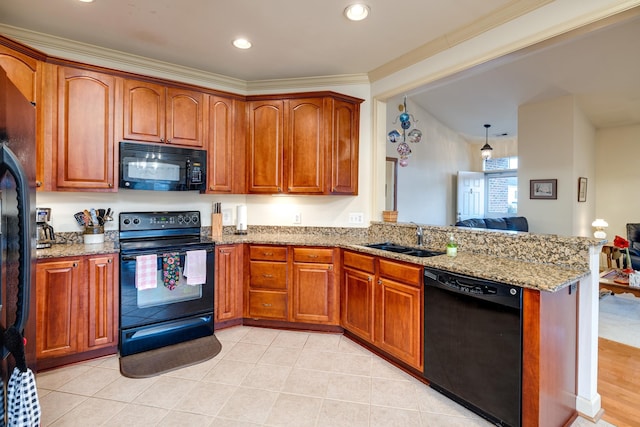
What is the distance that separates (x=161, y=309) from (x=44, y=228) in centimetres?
110

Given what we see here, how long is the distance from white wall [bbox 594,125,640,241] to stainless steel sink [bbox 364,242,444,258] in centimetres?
593

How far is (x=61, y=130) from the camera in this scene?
2.51m

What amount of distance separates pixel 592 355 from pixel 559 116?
461 cm

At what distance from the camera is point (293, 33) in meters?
2.56

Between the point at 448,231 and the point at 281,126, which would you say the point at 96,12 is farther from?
the point at 448,231

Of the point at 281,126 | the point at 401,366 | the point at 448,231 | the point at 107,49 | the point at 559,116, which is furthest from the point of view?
the point at 559,116

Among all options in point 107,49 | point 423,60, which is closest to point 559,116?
point 423,60

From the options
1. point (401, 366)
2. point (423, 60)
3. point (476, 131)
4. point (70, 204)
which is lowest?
point (401, 366)

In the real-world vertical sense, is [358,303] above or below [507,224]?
below

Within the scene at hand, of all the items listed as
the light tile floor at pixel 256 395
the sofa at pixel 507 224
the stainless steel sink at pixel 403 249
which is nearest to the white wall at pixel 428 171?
the sofa at pixel 507 224

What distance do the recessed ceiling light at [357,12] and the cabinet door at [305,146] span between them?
3.16ft

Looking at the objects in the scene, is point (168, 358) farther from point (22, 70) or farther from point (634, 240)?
point (634, 240)

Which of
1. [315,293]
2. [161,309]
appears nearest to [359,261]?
[315,293]

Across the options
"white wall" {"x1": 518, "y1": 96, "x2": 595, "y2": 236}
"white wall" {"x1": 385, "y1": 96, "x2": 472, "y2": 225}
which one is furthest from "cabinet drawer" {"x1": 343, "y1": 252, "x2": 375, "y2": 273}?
"white wall" {"x1": 518, "y1": 96, "x2": 595, "y2": 236}
